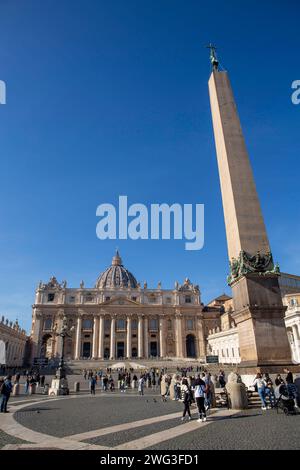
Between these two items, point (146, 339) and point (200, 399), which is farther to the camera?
point (146, 339)

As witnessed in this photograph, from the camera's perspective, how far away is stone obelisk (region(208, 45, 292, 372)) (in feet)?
34.3

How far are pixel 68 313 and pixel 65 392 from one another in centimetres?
5737

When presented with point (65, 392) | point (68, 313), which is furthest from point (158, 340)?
point (65, 392)

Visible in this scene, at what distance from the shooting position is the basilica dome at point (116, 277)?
9816cm

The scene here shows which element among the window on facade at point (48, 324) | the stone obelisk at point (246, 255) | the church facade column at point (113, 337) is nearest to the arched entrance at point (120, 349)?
the church facade column at point (113, 337)

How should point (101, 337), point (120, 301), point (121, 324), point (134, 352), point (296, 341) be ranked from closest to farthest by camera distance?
point (296, 341)
point (101, 337)
point (134, 352)
point (121, 324)
point (120, 301)

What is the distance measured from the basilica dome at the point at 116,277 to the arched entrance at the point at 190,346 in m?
23.7

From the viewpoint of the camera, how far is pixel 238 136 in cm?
1350

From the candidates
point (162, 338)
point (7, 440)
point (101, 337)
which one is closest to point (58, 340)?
point (101, 337)

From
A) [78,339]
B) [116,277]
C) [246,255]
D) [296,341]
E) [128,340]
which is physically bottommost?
[296,341]

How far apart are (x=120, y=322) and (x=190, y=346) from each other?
18.2 meters

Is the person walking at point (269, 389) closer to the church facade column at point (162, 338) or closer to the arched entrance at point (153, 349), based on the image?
the church facade column at point (162, 338)

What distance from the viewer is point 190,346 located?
80312mm

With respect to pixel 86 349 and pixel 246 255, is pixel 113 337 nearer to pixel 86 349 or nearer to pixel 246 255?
pixel 86 349
